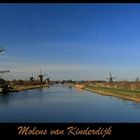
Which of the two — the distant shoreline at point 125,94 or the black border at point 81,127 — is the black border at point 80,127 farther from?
the distant shoreline at point 125,94

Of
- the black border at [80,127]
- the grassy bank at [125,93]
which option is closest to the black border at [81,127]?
the black border at [80,127]

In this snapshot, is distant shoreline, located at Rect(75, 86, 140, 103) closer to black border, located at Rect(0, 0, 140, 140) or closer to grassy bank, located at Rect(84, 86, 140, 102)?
grassy bank, located at Rect(84, 86, 140, 102)

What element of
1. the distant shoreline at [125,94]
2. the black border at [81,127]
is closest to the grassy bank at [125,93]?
the distant shoreline at [125,94]

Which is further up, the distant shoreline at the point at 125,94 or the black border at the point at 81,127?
the distant shoreline at the point at 125,94

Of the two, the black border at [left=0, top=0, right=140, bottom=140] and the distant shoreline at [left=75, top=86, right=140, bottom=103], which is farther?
the distant shoreline at [left=75, top=86, right=140, bottom=103]

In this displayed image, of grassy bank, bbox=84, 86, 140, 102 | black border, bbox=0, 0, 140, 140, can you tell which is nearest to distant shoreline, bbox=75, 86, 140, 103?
grassy bank, bbox=84, 86, 140, 102

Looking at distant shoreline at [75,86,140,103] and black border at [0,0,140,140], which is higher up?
distant shoreline at [75,86,140,103]

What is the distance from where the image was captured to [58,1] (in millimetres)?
6125

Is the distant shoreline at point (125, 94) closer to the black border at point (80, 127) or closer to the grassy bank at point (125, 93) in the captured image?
the grassy bank at point (125, 93)

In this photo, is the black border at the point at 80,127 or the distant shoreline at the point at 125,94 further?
the distant shoreline at the point at 125,94

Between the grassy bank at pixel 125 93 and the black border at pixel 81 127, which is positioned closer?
the black border at pixel 81 127

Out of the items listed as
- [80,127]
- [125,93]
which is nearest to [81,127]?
[80,127]

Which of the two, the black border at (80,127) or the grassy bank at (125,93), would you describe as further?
the grassy bank at (125,93)

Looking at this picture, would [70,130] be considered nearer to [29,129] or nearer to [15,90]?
[29,129]
